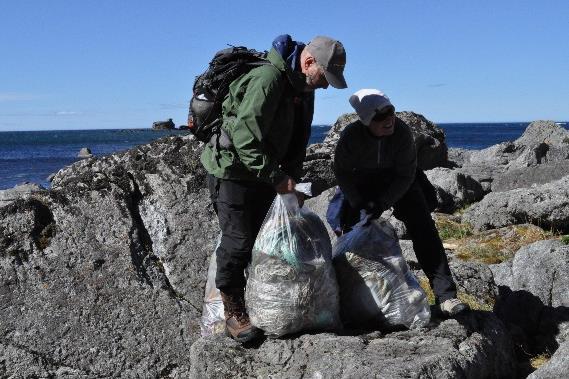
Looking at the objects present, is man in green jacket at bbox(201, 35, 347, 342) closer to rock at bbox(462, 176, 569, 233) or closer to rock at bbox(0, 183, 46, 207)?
rock at bbox(0, 183, 46, 207)

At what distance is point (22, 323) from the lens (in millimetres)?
6137

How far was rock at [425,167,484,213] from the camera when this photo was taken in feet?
40.4

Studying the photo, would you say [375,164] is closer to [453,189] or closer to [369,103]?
[369,103]

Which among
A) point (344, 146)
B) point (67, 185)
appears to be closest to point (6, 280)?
point (67, 185)

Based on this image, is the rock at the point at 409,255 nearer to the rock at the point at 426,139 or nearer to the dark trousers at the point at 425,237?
the dark trousers at the point at 425,237

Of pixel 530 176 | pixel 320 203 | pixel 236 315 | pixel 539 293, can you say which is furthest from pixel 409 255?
pixel 530 176

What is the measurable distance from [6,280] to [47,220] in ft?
2.00

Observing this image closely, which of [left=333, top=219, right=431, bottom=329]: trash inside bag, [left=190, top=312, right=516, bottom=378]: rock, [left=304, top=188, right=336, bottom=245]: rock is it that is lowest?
[left=190, top=312, right=516, bottom=378]: rock

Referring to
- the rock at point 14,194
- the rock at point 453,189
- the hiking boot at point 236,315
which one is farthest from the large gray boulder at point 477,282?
the rock at point 453,189

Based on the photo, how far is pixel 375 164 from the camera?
227 inches

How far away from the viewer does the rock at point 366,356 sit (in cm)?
483

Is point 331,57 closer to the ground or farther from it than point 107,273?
farther from it

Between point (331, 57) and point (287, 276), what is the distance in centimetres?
145

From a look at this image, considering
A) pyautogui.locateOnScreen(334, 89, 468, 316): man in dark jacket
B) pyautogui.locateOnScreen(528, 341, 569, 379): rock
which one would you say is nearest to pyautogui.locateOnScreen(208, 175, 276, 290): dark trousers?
pyautogui.locateOnScreen(334, 89, 468, 316): man in dark jacket
